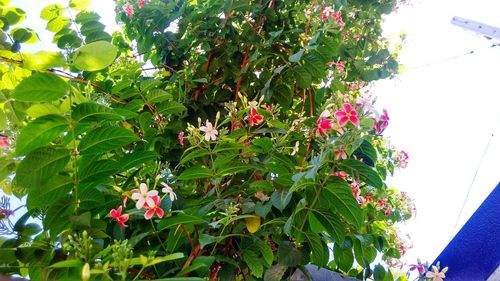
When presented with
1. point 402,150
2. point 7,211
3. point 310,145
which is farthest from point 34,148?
point 402,150

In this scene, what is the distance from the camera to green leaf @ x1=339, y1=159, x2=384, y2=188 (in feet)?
3.13

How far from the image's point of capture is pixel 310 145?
132cm

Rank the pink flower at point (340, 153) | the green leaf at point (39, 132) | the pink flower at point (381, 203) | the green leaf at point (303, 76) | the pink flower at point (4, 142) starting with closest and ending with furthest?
1. the green leaf at point (39, 132)
2. the pink flower at point (340, 153)
3. the pink flower at point (4, 142)
4. the green leaf at point (303, 76)
5. the pink flower at point (381, 203)

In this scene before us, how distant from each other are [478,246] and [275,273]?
0.71m

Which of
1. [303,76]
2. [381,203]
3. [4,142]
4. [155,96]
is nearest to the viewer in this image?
[4,142]

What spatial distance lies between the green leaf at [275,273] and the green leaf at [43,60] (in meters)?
0.66

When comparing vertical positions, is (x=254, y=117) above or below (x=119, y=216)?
above

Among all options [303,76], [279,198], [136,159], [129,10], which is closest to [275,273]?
[279,198]

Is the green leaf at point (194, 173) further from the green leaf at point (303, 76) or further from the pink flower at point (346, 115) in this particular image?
the green leaf at point (303, 76)

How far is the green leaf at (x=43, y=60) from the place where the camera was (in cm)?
104

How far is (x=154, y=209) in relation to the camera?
0.96 meters

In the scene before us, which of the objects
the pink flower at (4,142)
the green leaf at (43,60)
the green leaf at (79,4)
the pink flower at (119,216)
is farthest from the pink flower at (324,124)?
the green leaf at (79,4)

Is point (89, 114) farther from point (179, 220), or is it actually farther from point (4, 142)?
point (4, 142)

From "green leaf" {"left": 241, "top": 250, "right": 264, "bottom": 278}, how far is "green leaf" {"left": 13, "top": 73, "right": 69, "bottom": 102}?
1.82ft
